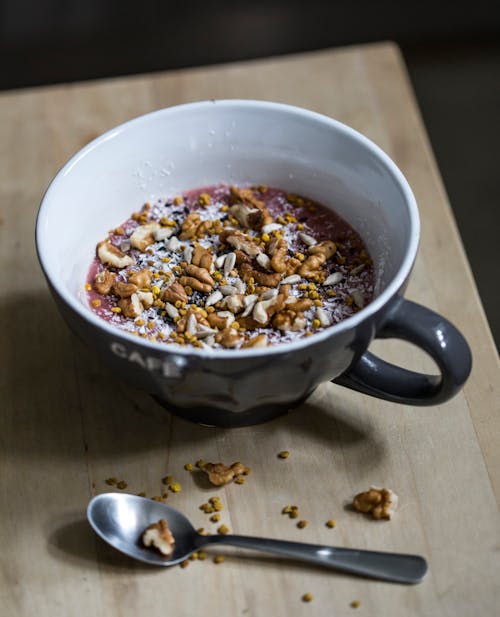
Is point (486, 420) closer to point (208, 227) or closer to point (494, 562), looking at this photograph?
point (494, 562)

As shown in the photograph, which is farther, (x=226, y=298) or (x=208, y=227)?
(x=208, y=227)

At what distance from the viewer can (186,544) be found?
95 cm

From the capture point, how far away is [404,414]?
1070 mm

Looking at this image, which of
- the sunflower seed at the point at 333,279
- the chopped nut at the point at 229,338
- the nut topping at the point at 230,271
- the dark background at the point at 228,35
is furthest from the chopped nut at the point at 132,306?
the dark background at the point at 228,35

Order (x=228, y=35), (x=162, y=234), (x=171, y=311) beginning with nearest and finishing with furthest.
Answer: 1. (x=171, y=311)
2. (x=162, y=234)
3. (x=228, y=35)

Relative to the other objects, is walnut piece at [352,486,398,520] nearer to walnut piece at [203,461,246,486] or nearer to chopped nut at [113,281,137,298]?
walnut piece at [203,461,246,486]

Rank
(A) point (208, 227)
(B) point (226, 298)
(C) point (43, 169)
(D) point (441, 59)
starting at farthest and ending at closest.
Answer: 1. (D) point (441, 59)
2. (C) point (43, 169)
3. (A) point (208, 227)
4. (B) point (226, 298)

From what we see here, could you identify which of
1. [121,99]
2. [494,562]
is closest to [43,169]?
[121,99]

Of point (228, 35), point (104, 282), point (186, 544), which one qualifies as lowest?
point (228, 35)

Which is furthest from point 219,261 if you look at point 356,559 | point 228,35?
point 228,35

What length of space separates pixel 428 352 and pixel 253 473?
0.24 metres

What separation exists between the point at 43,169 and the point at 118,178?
0.28 metres

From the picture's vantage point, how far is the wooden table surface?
0.93 metres

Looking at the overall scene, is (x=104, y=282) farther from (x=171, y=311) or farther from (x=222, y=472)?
(x=222, y=472)
